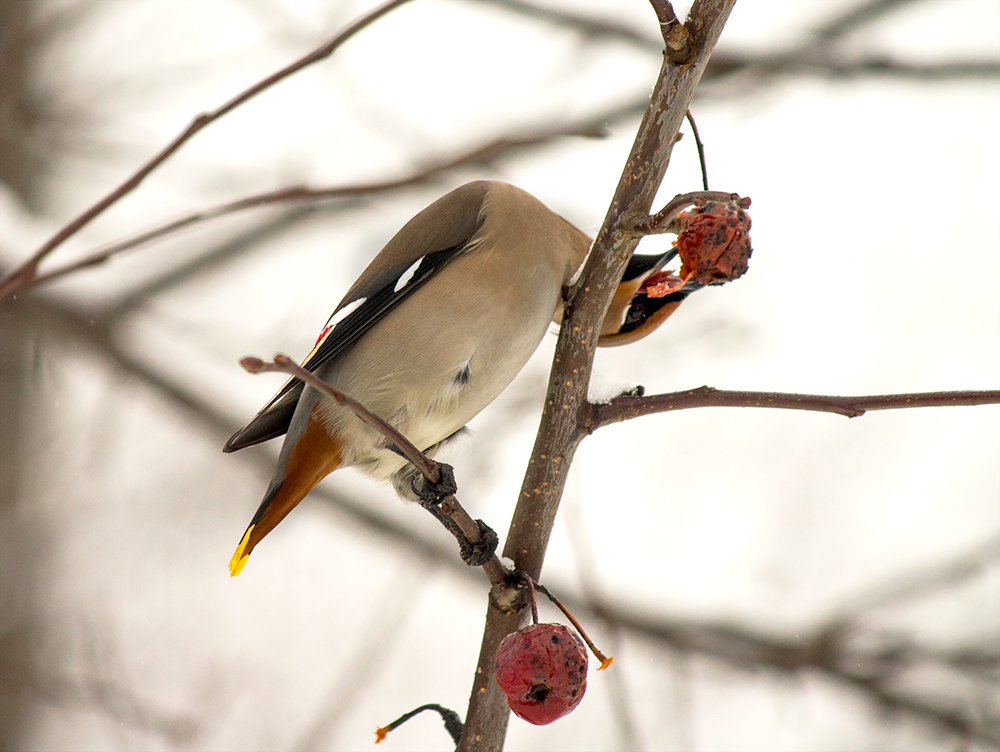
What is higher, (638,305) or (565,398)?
(638,305)

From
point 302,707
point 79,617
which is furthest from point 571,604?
point 79,617

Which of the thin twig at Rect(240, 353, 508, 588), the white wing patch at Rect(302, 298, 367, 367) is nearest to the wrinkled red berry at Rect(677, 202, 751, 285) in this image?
the thin twig at Rect(240, 353, 508, 588)

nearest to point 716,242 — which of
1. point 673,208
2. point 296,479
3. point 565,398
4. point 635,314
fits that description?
point 673,208

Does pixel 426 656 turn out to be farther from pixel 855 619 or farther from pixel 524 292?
pixel 524 292

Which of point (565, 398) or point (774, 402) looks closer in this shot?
point (774, 402)

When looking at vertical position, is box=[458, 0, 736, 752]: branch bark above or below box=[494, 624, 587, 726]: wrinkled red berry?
above

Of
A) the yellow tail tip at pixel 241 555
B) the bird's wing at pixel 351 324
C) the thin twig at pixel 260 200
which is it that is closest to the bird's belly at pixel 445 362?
the bird's wing at pixel 351 324

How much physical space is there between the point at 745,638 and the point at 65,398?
3300 millimetres

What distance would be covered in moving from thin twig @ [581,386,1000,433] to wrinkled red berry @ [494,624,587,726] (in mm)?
420

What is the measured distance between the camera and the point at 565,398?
2.17 meters

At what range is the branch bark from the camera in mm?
2045

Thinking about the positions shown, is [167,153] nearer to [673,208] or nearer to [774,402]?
[673,208]

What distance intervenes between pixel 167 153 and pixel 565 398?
0.93 m

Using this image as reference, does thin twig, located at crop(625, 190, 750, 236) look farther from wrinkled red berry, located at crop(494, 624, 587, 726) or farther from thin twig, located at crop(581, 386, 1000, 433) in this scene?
wrinkled red berry, located at crop(494, 624, 587, 726)
